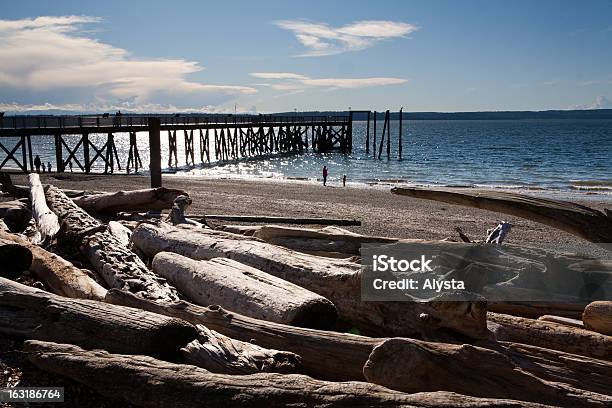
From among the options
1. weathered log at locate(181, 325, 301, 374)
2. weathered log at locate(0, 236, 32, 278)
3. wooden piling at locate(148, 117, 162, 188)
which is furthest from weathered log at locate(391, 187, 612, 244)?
wooden piling at locate(148, 117, 162, 188)

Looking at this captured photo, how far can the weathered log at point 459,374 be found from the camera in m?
3.57

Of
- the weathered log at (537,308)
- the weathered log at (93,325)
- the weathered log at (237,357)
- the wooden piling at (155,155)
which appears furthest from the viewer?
the wooden piling at (155,155)

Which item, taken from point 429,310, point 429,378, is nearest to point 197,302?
point 429,310

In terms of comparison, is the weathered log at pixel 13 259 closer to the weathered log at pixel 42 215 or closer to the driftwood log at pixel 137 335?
the weathered log at pixel 42 215

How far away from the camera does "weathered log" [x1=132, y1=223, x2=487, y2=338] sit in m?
4.59

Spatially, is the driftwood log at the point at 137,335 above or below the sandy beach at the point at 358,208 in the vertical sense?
above

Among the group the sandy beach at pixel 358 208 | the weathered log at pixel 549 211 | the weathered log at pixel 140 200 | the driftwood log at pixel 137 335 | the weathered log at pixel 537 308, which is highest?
the weathered log at pixel 549 211

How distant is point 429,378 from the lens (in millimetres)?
3656

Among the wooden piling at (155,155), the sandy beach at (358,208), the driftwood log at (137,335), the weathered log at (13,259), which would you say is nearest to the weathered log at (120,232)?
the weathered log at (13,259)

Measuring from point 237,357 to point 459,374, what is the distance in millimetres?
1475

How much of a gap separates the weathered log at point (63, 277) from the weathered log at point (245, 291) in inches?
33.1

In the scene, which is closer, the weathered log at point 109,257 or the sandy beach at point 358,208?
the weathered log at point 109,257

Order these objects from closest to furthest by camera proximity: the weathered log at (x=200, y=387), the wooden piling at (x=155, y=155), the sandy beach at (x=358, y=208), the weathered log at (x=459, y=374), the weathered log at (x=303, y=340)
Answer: the weathered log at (x=200, y=387), the weathered log at (x=459, y=374), the weathered log at (x=303, y=340), the wooden piling at (x=155, y=155), the sandy beach at (x=358, y=208)

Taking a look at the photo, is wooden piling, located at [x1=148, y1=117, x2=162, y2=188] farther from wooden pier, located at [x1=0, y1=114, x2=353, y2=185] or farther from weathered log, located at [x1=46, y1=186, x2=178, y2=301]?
weathered log, located at [x1=46, y1=186, x2=178, y2=301]
